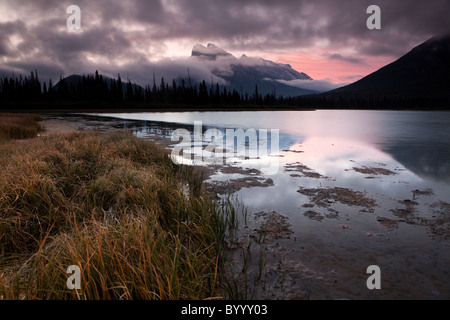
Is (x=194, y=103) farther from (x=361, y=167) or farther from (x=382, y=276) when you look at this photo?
(x=382, y=276)

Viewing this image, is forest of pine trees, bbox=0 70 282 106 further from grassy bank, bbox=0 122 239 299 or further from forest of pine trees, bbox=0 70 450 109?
grassy bank, bbox=0 122 239 299

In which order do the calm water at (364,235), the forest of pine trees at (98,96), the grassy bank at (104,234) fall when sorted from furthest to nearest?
the forest of pine trees at (98,96) < the calm water at (364,235) < the grassy bank at (104,234)

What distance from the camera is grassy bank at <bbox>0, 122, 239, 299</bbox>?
10.8ft

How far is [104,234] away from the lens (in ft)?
13.3

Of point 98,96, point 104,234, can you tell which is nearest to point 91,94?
point 98,96

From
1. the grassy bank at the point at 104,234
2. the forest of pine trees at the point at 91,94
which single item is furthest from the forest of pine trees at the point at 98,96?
the grassy bank at the point at 104,234

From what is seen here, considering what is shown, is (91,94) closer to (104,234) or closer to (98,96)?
(98,96)

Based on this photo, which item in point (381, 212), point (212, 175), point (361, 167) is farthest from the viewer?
point (361, 167)

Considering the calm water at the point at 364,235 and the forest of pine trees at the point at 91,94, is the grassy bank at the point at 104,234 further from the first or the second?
the forest of pine trees at the point at 91,94

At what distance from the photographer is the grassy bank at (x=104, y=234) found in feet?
10.8

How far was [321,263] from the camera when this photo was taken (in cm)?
462

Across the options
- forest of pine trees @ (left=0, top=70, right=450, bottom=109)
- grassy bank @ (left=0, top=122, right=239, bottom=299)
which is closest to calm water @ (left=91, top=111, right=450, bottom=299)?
grassy bank @ (left=0, top=122, right=239, bottom=299)
